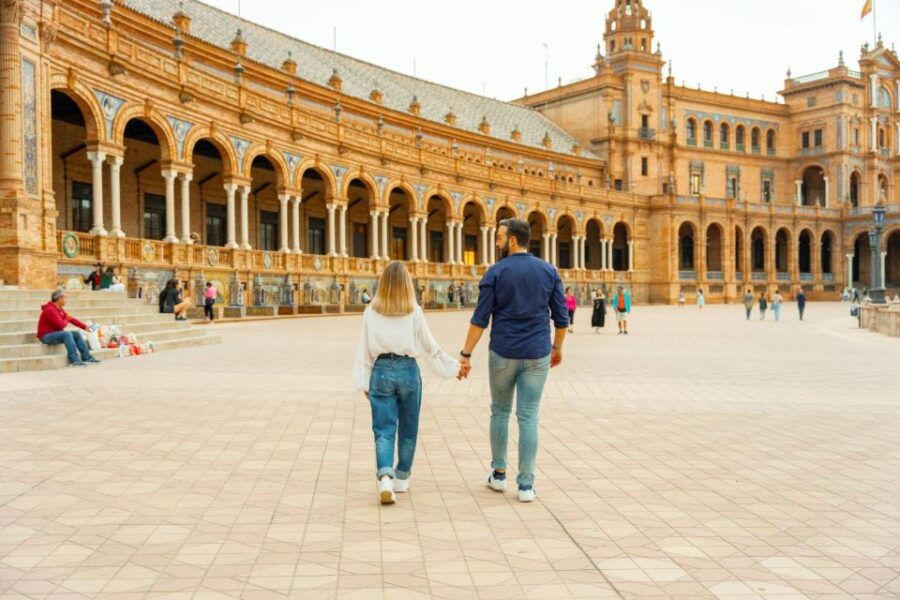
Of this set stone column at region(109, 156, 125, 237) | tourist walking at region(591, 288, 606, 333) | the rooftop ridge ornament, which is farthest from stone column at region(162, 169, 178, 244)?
the rooftop ridge ornament

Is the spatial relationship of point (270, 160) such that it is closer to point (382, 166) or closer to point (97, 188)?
point (382, 166)

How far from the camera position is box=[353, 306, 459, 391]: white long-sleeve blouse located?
211 inches

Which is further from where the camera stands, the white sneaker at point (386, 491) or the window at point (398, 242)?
the window at point (398, 242)

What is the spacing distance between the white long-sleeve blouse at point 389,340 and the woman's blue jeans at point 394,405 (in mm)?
67

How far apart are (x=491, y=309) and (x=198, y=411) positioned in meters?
4.82

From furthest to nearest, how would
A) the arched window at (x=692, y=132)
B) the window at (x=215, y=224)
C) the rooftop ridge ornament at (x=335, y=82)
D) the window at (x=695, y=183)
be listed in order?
the arched window at (x=692, y=132) < the window at (x=695, y=183) < the rooftop ridge ornament at (x=335, y=82) < the window at (x=215, y=224)

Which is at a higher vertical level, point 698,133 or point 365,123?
point 698,133

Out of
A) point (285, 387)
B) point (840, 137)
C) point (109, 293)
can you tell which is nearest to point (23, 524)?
point (285, 387)

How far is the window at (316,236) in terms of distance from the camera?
132 feet

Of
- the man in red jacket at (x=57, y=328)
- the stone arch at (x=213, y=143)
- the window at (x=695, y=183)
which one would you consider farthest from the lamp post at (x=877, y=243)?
the window at (x=695, y=183)

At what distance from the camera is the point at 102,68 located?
22062mm

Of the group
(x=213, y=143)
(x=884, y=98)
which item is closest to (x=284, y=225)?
(x=213, y=143)

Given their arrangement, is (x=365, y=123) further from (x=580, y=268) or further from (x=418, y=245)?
(x=580, y=268)

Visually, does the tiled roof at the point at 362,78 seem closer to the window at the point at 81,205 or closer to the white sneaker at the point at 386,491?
the window at the point at 81,205
